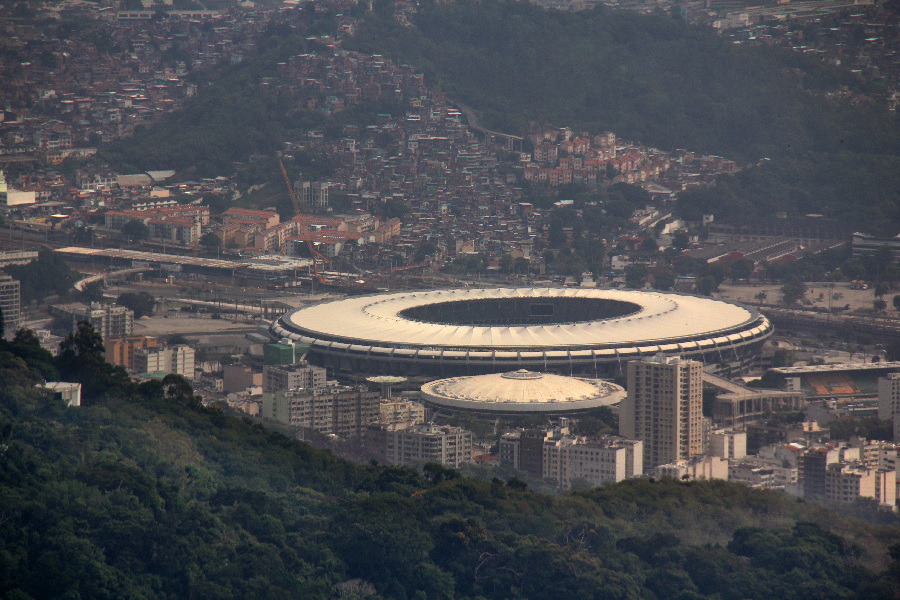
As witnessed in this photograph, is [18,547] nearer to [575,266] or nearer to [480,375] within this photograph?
[480,375]

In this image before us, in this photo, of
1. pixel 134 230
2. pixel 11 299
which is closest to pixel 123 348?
pixel 11 299

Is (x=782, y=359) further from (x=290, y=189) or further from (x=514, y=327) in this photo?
(x=290, y=189)

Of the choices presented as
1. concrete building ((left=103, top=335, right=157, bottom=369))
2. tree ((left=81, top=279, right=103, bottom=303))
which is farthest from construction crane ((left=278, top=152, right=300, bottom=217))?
concrete building ((left=103, top=335, right=157, bottom=369))

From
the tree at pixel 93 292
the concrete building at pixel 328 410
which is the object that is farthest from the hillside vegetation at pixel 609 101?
the concrete building at pixel 328 410

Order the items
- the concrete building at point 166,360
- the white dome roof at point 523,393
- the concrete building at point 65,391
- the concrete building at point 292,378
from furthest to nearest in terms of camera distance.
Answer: the concrete building at point 166,360 → the concrete building at point 292,378 → the white dome roof at point 523,393 → the concrete building at point 65,391

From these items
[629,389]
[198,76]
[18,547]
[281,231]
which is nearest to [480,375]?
[629,389]

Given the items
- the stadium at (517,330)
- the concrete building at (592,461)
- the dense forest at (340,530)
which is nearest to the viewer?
the dense forest at (340,530)

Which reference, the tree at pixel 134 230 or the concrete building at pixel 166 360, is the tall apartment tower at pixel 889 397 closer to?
the concrete building at pixel 166 360
